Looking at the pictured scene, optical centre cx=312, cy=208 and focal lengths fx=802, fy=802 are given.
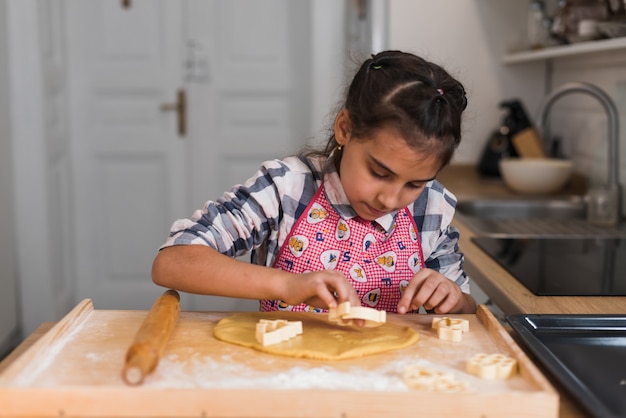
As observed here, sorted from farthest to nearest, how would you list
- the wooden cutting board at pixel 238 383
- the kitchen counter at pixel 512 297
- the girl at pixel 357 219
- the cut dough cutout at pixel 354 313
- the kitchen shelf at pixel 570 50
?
1. the kitchen shelf at pixel 570 50
2. the kitchen counter at pixel 512 297
3. the girl at pixel 357 219
4. the cut dough cutout at pixel 354 313
5. the wooden cutting board at pixel 238 383

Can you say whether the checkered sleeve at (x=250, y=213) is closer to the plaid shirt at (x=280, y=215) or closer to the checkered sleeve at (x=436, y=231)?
the plaid shirt at (x=280, y=215)

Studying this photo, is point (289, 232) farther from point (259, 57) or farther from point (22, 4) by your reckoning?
point (259, 57)

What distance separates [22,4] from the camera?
3.14 m

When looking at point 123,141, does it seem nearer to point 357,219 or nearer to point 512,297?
point 357,219

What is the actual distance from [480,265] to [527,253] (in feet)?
0.63

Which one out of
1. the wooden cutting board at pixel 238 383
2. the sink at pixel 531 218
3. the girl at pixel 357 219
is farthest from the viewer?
the sink at pixel 531 218

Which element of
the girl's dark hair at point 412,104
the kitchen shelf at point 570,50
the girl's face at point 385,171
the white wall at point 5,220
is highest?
the kitchen shelf at point 570,50

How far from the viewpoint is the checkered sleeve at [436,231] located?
1.46 m

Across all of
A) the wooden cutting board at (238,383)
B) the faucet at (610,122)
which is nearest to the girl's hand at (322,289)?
the wooden cutting board at (238,383)

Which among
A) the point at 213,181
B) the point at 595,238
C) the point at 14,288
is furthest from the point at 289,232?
the point at 213,181

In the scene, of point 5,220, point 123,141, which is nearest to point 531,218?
point 5,220

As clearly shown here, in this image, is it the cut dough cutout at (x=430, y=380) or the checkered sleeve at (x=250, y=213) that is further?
the checkered sleeve at (x=250, y=213)

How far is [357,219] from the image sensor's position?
1.43 meters

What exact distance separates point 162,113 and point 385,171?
2870mm
